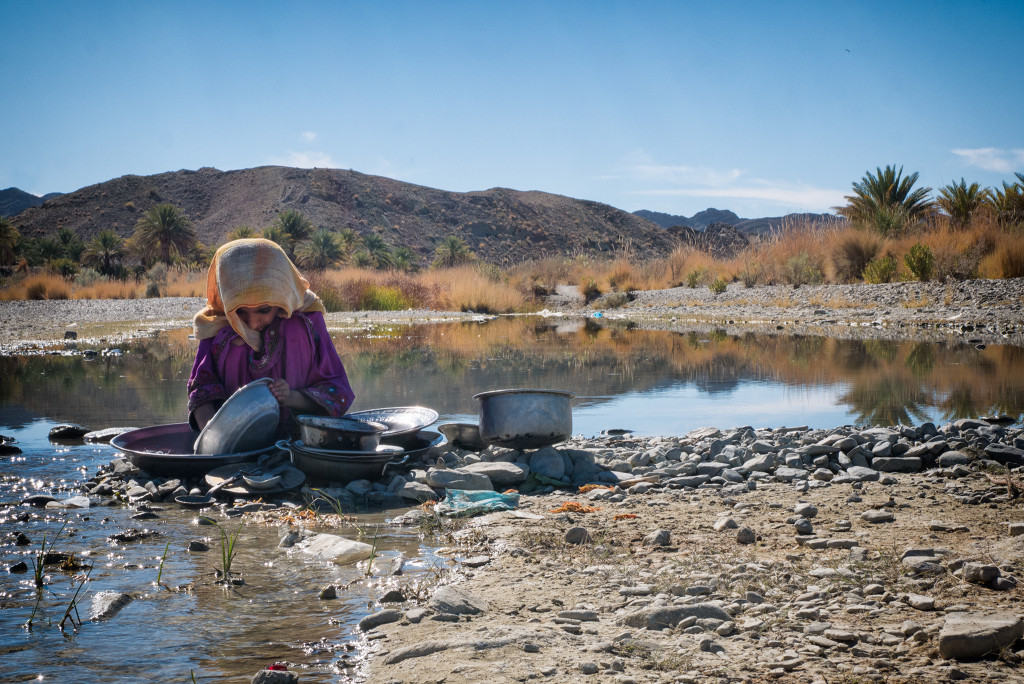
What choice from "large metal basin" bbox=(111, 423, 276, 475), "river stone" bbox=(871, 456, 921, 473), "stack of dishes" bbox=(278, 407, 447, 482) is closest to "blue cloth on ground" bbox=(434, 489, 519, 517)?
"stack of dishes" bbox=(278, 407, 447, 482)

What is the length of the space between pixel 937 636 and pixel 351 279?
2728 centimetres

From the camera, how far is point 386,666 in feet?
8.70

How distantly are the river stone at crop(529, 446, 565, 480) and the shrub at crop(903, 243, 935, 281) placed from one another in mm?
16870

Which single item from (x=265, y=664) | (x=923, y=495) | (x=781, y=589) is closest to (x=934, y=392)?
(x=923, y=495)

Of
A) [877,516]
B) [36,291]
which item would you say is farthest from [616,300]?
[877,516]

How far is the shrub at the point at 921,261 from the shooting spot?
761 inches

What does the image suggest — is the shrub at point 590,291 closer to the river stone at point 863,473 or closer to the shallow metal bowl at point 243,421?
the river stone at point 863,473

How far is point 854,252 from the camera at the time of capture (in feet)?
72.9

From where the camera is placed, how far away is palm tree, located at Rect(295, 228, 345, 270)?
39.7 meters

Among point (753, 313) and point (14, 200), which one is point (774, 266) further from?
point (14, 200)

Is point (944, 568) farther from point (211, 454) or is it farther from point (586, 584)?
point (211, 454)

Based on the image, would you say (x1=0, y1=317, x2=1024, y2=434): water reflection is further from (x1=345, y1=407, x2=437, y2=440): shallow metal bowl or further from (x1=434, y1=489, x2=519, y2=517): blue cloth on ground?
(x1=434, y1=489, x2=519, y2=517): blue cloth on ground

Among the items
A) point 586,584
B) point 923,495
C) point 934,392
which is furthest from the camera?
point 934,392

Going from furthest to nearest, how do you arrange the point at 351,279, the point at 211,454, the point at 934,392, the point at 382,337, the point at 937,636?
the point at 351,279 < the point at 382,337 < the point at 934,392 < the point at 211,454 < the point at 937,636
